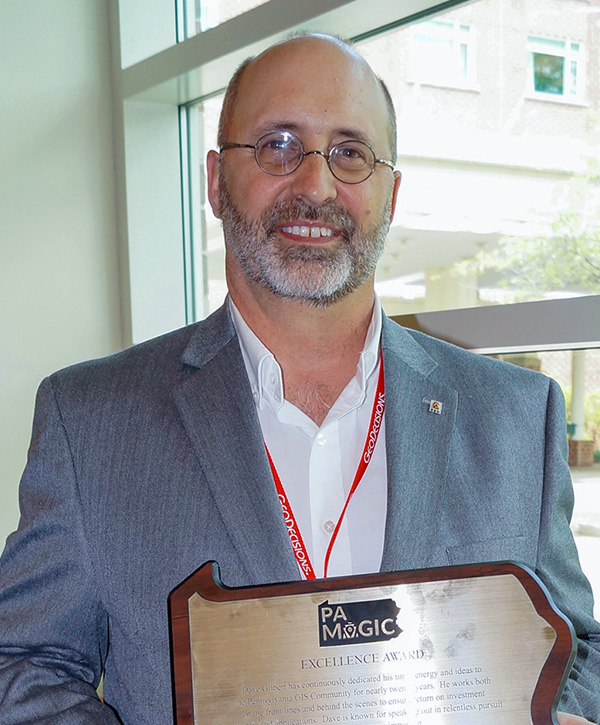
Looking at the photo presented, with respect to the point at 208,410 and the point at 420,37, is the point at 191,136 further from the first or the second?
the point at 208,410

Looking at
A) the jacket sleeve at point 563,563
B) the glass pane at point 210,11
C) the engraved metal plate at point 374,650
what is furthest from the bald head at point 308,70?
the glass pane at point 210,11

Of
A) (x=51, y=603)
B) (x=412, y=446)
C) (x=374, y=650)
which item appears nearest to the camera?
(x=374, y=650)

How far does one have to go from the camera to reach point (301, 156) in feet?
4.89

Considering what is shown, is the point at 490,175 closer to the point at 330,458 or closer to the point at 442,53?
the point at 442,53

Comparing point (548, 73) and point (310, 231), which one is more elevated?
point (548, 73)

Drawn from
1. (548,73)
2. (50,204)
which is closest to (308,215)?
(548,73)

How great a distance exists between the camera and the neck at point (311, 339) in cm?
152

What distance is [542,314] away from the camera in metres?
2.30

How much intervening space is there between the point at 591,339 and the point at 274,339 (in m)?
1.02

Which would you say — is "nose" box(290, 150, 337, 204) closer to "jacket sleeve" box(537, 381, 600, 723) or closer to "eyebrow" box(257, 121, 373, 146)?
"eyebrow" box(257, 121, 373, 146)

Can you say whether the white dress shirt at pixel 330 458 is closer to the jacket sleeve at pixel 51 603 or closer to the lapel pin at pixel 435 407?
the lapel pin at pixel 435 407

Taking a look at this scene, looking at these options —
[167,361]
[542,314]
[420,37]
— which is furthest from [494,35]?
[167,361]

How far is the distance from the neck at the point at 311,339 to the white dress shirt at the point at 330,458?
0.08ft

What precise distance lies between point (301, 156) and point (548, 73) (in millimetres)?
1147
